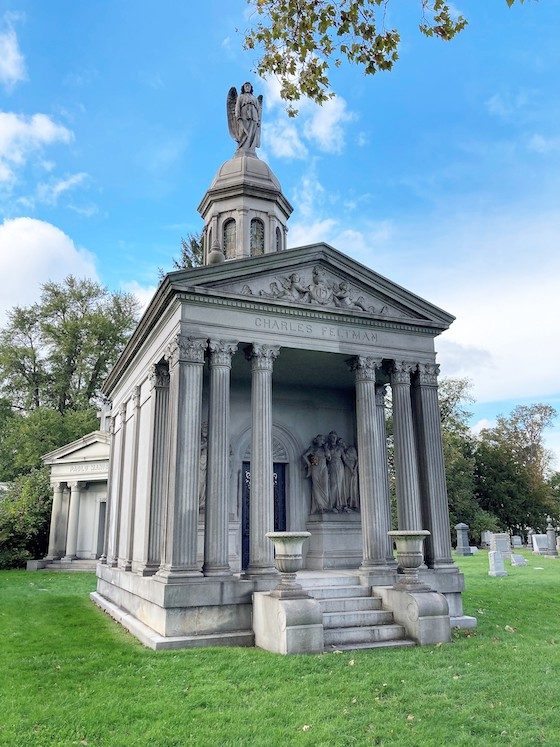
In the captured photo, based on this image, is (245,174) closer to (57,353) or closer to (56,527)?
(56,527)

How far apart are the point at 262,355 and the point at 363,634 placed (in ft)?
17.2

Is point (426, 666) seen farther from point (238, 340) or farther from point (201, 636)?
point (238, 340)

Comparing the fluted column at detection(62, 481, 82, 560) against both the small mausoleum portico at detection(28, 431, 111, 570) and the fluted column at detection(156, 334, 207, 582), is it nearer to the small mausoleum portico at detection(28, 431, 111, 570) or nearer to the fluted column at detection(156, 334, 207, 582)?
the small mausoleum portico at detection(28, 431, 111, 570)

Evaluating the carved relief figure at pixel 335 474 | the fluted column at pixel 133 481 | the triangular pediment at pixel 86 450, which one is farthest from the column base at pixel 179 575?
the triangular pediment at pixel 86 450

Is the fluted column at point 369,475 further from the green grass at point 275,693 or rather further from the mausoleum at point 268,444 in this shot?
the green grass at point 275,693

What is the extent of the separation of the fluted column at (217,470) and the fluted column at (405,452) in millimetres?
3858

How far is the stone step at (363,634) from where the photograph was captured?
8.91 metres

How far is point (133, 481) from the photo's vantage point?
1399 cm

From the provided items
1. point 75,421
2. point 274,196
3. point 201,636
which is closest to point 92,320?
point 75,421

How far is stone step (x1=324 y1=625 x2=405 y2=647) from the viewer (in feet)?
29.2

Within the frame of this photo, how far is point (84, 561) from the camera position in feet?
85.7

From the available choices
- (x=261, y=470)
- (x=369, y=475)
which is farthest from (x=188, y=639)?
(x=369, y=475)

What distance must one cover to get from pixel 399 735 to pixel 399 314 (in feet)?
29.2

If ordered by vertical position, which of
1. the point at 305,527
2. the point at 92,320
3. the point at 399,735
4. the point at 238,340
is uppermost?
the point at 92,320
